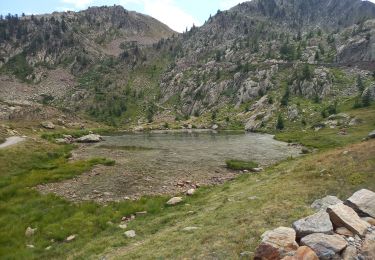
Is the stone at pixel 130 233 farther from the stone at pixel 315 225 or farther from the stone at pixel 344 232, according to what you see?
the stone at pixel 344 232

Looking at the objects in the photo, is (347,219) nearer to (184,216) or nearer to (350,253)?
(350,253)

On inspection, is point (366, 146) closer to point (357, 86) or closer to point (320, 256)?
point (320, 256)

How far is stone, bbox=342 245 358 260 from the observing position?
51.5ft

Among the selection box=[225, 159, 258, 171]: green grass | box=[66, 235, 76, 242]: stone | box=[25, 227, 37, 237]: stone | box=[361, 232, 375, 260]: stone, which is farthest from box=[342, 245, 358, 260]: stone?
box=[225, 159, 258, 171]: green grass

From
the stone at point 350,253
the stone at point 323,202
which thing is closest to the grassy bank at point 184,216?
the stone at point 323,202

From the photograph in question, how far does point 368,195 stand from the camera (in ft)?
69.7

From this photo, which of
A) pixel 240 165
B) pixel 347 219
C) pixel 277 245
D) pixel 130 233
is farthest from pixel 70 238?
pixel 240 165

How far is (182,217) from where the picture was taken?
2927 cm

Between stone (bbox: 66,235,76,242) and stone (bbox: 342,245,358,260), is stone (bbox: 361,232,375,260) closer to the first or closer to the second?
stone (bbox: 342,245,358,260)

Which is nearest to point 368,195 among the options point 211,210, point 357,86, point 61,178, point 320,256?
point 320,256

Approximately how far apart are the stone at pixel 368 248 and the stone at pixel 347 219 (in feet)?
2.15

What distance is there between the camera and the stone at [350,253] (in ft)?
51.5

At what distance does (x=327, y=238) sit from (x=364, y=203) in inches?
218

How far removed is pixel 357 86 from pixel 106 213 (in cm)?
15272
